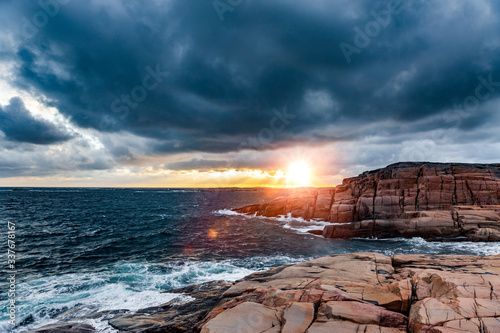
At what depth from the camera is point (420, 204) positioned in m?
41.5

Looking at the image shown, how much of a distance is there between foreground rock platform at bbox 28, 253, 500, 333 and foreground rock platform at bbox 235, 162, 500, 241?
24.3 m

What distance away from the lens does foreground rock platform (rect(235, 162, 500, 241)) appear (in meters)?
34.5

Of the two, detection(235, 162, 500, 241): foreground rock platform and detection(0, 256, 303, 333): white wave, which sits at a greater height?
detection(235, 162, 500, 241): foreground rock platform

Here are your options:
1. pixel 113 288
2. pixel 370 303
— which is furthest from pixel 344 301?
pixel 113 288

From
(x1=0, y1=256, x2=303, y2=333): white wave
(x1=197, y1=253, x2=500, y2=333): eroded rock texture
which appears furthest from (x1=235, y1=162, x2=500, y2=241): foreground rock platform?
(x1=197, y1=253, x2=500, y2=333): eroded rock texture

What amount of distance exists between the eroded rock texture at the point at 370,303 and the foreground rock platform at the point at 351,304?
3 cm

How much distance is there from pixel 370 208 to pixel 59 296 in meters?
46.8

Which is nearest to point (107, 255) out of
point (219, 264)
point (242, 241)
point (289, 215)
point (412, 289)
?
point (219, 264)

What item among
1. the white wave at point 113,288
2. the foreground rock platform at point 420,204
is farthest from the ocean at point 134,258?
the foreground rock platform at point 420,204

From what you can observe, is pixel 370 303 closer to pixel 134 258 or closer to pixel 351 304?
pixel 351 304

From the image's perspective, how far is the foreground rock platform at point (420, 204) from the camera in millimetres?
34500

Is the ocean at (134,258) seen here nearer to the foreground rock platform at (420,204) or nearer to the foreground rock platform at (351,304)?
the foreground rock platform at (420,204)

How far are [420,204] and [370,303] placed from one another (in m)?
41.0

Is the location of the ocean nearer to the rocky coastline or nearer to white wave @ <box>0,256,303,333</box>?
white wave @ <box>0,256,303,333</box>
